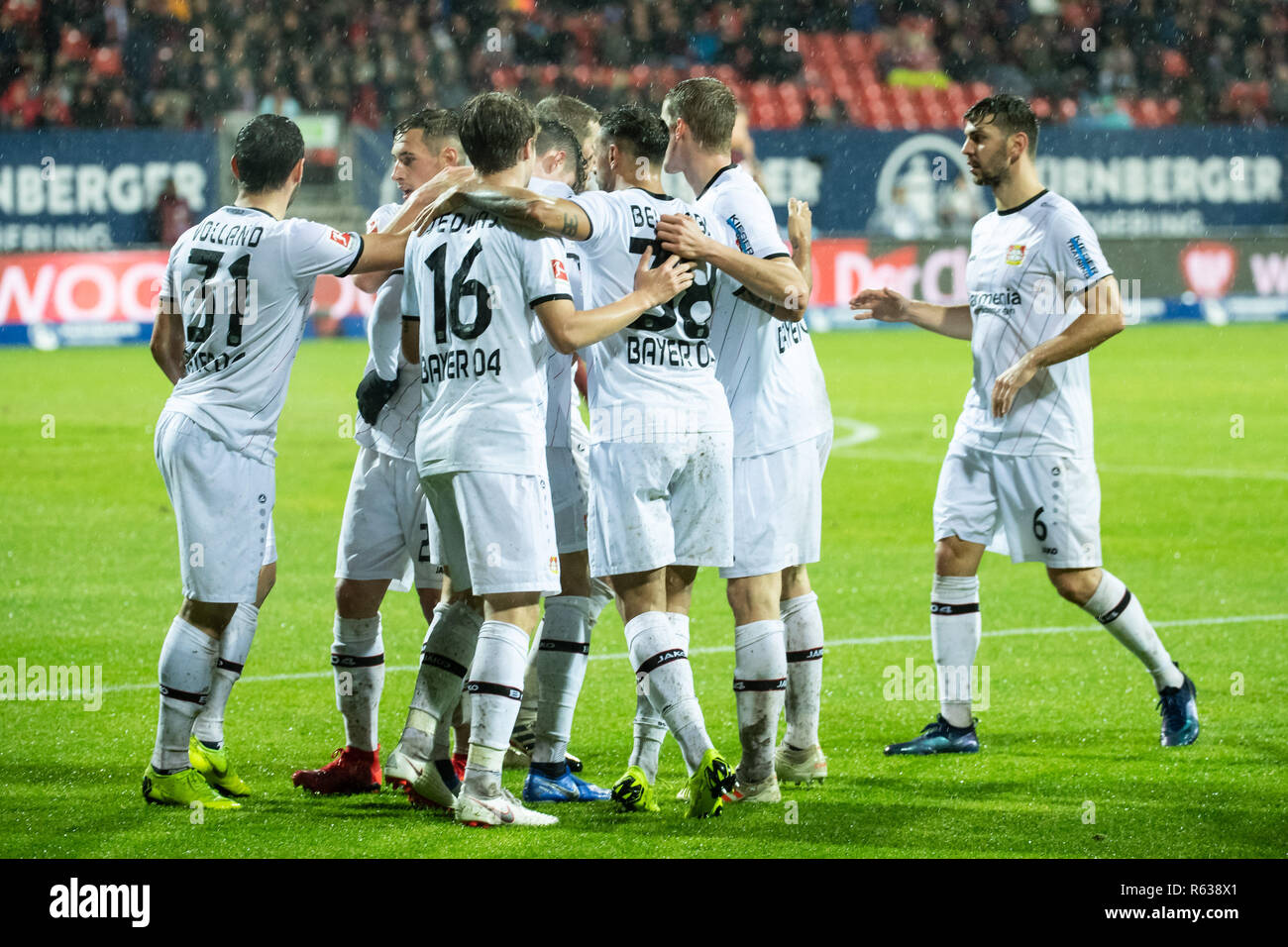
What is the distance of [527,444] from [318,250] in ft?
2.96

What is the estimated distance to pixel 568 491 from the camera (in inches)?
221

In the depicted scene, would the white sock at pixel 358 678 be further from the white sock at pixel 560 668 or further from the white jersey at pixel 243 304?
the white jersey at pixel 243 304

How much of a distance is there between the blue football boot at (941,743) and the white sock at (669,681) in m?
1.24


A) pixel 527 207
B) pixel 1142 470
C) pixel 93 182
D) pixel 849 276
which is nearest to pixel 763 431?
pixel 527 207

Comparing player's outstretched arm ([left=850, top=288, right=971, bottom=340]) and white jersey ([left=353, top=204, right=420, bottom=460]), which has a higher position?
player's outstretched arm ([left=850, top=288, right=971, bottom=340])

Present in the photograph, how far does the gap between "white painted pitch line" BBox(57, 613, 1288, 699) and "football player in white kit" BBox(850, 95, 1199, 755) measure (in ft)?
5.51

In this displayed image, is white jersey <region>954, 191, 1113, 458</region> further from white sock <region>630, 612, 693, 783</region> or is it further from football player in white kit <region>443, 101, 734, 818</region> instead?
white sock <region>630, 612, 693, 783</region>

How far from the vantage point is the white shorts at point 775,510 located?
534 cm

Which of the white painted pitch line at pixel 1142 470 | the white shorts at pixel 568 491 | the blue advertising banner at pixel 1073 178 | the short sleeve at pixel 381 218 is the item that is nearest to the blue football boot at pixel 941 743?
the white shorts at pixel 568 491

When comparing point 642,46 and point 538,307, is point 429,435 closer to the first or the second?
point 538,307

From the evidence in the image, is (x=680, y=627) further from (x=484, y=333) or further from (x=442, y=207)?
(x=442, y=207)

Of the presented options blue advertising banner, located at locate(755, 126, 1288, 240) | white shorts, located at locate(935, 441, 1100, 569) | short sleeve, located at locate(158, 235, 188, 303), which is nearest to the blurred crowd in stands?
blue advertising banner, located at locate(755, 126, 1288, 240)

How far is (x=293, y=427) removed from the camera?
1602 centimetres

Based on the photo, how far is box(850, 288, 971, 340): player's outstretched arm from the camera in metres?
6.41
